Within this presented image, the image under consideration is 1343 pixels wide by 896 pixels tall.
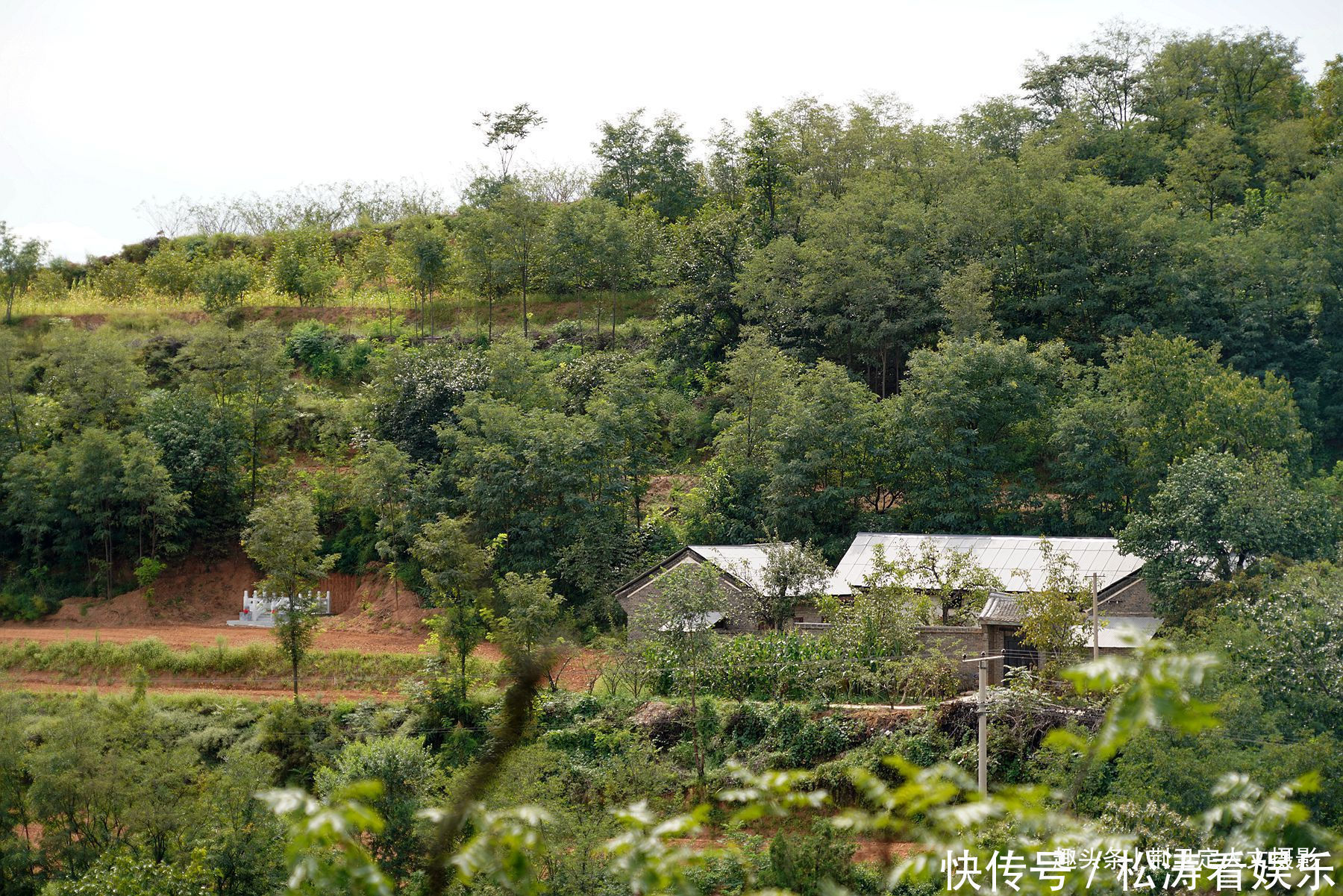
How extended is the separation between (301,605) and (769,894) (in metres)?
22.0

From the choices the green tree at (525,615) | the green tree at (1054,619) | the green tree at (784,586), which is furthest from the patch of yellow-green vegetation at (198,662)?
the green tree at (1054,619)

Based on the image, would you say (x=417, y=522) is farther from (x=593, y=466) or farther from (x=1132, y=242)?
(x=1132, y=242)

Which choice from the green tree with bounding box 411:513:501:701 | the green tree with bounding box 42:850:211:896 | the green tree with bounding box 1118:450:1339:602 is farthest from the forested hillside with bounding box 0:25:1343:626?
the green tree with bounding box 42:850:211:896

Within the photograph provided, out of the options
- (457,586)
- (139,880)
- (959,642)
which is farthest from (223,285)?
(959,642)

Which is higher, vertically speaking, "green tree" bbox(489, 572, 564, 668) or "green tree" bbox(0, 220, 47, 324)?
"green tree" bbox(0, 220, 47, 324)

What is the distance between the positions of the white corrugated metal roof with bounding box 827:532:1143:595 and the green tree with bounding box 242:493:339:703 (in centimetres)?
1078

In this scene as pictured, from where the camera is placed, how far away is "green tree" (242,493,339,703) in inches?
906

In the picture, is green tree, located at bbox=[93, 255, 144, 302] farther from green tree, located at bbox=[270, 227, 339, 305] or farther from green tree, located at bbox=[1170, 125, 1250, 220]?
green tree, located at bbox=[1170, 125, 1250, 220]

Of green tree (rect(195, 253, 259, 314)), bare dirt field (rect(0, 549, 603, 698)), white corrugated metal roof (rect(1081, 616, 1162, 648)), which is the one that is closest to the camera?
white corrugated metal roof (rect(1081, 616, 1162, 648))

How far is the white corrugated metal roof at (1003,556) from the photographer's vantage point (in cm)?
2228

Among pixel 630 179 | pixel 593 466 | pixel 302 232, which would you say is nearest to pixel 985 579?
pixel 593 466

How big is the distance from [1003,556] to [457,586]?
11.3 m

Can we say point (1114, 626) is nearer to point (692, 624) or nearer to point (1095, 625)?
point (1095, 625)

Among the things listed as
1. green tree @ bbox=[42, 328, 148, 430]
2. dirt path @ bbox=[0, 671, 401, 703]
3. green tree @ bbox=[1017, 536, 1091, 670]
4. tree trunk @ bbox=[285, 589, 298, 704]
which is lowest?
dirt path @ bbox=[0, 671, 401, 703]
